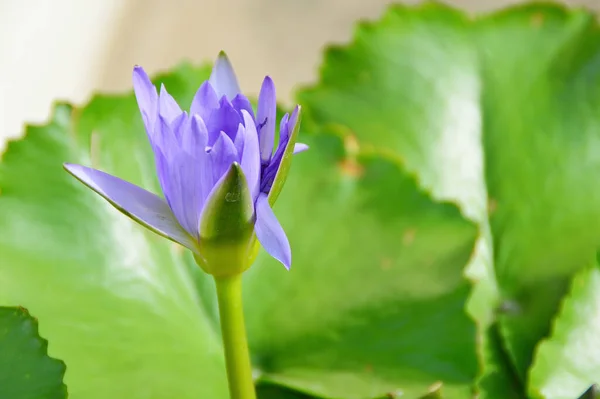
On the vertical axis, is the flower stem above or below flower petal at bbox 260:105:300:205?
below

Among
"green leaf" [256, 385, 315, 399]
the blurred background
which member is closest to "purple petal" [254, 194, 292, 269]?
"green leaf" [256, 385, 315, 399]

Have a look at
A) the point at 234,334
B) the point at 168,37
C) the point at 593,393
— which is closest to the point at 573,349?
the point at 593,393

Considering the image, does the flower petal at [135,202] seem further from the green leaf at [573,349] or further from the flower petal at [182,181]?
the green leaf at [573,349]

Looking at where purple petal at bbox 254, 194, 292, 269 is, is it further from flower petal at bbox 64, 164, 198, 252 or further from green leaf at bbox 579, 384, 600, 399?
green leaf at bbox 579, 384, 600, 399

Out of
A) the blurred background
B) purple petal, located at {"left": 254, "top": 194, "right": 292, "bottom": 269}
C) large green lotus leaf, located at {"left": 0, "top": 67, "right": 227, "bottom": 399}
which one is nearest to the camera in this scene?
purple petal, located at {"left": 254, "top": 194, "right": 292, "bottom": 269}

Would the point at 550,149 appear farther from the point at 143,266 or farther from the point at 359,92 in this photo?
the point at 143,266

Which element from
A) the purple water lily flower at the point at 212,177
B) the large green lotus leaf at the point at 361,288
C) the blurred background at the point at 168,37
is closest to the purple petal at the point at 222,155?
the purple water lily flower at the point at 212,177
